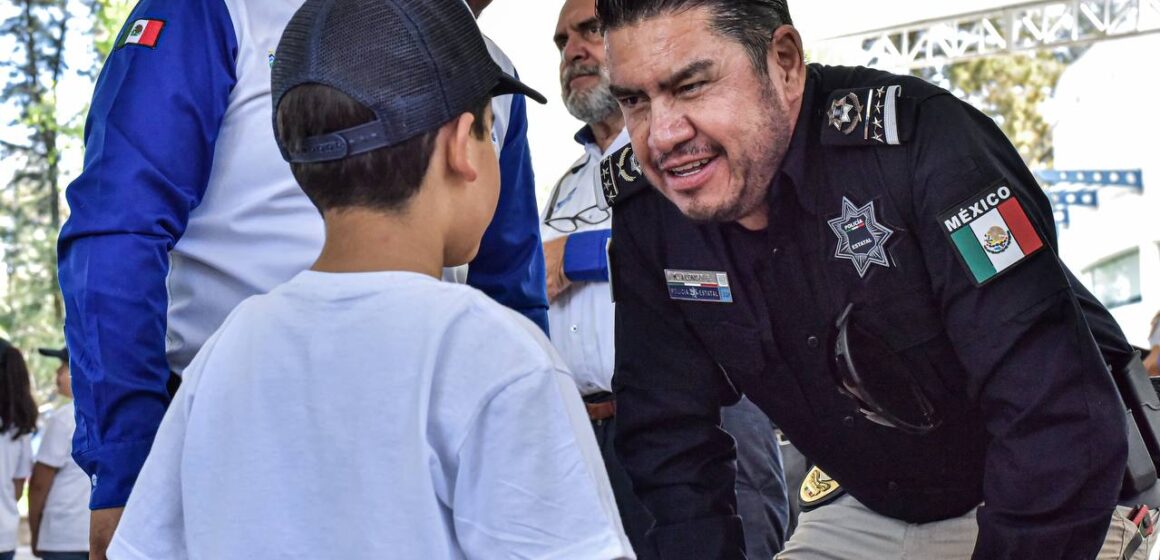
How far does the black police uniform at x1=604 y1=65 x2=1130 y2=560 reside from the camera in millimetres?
2031

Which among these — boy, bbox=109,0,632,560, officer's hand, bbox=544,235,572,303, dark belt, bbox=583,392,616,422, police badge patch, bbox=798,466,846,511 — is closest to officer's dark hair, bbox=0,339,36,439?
officer's hand, bbox=544,235,572,303

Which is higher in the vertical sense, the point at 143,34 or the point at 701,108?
the point at 143,34

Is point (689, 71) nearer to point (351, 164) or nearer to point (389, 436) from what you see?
point (351, 164)

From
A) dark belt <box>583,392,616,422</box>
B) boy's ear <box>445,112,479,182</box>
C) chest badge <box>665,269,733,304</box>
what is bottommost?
dark belt <box>583,392,616,422</box>

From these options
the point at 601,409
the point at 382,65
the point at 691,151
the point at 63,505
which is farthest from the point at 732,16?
the point at 63,505

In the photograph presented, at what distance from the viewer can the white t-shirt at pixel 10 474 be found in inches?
238

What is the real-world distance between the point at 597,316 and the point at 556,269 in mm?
171

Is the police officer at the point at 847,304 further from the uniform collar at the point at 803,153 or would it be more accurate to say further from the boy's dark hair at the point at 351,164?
the boy's dark hair at the point at 351,164

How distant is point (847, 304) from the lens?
224 centimetres

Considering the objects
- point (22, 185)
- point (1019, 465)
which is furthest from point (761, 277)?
point (22, 185)

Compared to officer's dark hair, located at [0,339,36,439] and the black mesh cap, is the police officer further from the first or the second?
officer's dark hair, located at [0,339,36,439]

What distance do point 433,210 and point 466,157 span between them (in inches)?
3.3

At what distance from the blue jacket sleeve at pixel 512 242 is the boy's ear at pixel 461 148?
0.79 meters

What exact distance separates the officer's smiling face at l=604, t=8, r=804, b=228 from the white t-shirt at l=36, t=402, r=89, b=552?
4.51m
